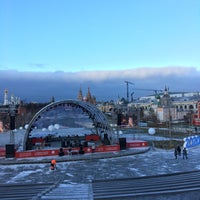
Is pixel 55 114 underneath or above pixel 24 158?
above

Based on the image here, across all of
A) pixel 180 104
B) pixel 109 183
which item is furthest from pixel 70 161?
pixel 180 104

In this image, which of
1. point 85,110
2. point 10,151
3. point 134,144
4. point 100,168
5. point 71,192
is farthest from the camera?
point 85,110

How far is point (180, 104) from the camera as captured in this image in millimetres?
182875

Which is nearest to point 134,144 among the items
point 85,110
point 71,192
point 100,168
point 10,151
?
point 85,110

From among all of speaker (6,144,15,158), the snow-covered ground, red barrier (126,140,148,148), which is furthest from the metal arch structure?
the snow-covered ground

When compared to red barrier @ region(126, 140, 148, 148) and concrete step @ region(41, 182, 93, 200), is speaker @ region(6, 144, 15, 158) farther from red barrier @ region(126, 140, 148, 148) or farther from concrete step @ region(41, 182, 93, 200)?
concrete step @ region(41, 182, 93, 200)

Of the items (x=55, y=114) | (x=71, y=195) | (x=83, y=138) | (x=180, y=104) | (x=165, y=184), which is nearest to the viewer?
(x=71, y=195)

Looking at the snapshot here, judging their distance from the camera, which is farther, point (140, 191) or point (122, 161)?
point (122, 161)

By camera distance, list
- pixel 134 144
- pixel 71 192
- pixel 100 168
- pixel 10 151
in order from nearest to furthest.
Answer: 1. pixel 71 192
2. pixel 100 168
3. pixel 10 151
4. pixel 134 144

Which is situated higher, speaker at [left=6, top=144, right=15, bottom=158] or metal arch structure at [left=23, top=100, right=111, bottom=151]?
metal arch structure at [left=23, top=100, right=111, bottom=151]

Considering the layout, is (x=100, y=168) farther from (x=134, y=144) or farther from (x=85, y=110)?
(x=85, y=110)

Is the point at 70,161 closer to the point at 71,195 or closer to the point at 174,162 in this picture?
the point at 174,162

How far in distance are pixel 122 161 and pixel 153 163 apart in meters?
3.67

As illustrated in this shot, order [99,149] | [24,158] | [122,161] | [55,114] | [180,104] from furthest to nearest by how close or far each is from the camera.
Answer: [180,104]
[55,114]
[99,149]
[24,158]
[122,161]
